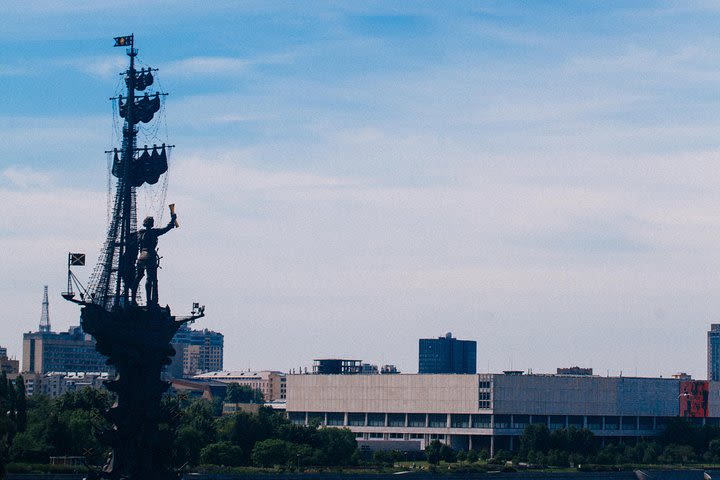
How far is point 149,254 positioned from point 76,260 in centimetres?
566

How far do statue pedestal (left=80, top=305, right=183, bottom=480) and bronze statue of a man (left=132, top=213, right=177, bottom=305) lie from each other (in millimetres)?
1723

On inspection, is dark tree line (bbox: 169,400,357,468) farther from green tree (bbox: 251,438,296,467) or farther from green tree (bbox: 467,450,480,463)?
green tree (bbox: 467,450,480,463)

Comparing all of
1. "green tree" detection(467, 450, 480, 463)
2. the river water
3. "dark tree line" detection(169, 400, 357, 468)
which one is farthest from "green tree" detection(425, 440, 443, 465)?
the river water

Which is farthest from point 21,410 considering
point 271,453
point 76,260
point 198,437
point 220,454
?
point 76,260

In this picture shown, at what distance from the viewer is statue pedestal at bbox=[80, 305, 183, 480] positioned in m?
106

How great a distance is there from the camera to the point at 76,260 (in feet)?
355

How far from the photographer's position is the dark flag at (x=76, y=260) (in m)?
108

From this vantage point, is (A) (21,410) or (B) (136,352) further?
(A) (21,410)

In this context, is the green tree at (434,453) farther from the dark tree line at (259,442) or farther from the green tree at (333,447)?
the green tree at (333,447)

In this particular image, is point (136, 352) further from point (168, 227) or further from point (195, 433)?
point (195, 433)

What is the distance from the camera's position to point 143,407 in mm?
106625

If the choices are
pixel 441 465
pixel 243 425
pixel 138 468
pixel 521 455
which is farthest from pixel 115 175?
pixel 521 455

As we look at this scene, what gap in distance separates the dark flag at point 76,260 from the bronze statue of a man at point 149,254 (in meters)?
4.14

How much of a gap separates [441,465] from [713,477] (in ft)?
118
